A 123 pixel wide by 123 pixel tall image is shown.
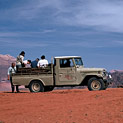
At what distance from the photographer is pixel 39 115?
9.15 meters

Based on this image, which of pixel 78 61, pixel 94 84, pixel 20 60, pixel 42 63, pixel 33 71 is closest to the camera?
pixel 94 84

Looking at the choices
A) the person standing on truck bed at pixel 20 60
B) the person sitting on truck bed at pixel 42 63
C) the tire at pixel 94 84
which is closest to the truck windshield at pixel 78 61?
the tire at pixel 94 84

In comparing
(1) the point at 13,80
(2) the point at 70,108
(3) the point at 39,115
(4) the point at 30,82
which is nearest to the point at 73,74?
(4) the point at 30,82

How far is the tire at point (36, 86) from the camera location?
17036 millimetres

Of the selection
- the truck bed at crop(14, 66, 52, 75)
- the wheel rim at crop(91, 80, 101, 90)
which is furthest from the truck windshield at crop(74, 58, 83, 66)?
the truck bed at crop(14, 66, 52, 75)

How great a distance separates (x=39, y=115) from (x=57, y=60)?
24.6ft

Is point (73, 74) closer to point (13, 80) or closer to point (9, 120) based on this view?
point (13, 80)

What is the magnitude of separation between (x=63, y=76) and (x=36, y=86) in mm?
1870

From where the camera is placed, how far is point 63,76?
16516 millimetres

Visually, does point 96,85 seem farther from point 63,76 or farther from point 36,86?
point 36,86

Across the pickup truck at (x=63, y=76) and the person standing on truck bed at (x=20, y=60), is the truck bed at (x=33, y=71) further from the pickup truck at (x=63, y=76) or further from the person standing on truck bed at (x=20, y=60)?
the person standing on truck bed at (x=20, y=60)

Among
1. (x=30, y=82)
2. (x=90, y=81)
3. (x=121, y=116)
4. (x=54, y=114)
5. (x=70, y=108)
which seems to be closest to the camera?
(x=121, y=116)

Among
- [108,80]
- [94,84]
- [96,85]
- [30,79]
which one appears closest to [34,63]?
[30,79]

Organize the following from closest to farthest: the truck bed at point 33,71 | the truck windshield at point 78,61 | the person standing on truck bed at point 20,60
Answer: the truck windshield at point 78,61 → the truck bed at point 33,71 → the person standing on truck bed at point 20,60
